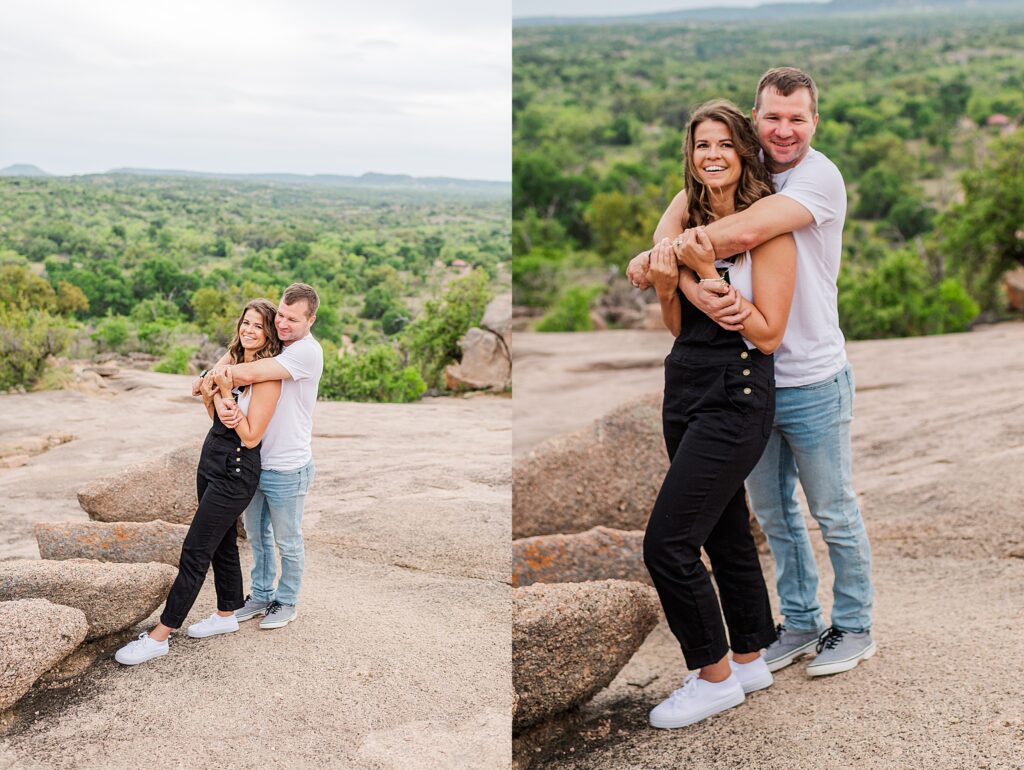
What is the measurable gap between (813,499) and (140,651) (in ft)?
6.47

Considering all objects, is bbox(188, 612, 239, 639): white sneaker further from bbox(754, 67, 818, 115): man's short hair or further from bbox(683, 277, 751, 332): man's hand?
bbox(754, 67, 818, 115): man's short hair

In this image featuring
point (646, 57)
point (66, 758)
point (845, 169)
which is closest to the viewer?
point (66, 758)

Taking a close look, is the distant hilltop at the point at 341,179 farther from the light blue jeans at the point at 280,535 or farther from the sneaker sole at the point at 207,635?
the sneaker sole at the point at 207,635

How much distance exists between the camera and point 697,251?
2.74 meters

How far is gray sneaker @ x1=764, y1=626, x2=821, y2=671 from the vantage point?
3.34 meters

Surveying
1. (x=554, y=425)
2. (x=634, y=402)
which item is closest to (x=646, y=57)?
(x=554, y=425)

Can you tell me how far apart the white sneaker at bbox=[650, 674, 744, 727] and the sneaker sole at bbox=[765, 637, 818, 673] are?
0.96 ft

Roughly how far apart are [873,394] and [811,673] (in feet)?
17.5

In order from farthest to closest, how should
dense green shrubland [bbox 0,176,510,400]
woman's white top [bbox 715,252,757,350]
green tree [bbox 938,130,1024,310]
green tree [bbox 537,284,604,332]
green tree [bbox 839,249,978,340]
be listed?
green tree [bbox 537,284,604,332] < green tree [bbox 938,130,1024,310] < green tree [bbox 839,249,978,340] < dense green shrubland [bbox 0,176,510,400] < woman's white top [bbox 715,252,757,350]

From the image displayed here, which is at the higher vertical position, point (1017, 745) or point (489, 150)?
point (489, 150)

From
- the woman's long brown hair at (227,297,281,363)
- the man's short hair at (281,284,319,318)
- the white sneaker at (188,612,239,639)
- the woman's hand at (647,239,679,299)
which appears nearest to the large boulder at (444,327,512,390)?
the man's short hair at (281,284,319,318)

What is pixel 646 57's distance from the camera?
5369cm

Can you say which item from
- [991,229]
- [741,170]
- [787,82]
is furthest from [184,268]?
[991,229]

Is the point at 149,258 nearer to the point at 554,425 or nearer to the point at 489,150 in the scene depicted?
the point at 489,150
